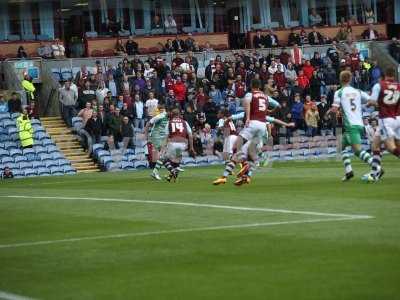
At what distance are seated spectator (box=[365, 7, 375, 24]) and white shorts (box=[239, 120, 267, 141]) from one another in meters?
34.1

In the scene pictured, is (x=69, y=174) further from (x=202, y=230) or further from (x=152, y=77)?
(x=202, y=230)

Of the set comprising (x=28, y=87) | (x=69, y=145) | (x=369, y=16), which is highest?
(x=369, y=16)

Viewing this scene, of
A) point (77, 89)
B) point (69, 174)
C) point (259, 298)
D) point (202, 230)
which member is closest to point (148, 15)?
point (77, 89)

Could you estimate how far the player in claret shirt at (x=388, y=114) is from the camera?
73.2 ft

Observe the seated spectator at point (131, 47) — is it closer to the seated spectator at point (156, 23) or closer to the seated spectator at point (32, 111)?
the seated spectator at point (156, 23)

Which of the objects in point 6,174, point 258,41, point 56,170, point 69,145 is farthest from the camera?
point 258,41

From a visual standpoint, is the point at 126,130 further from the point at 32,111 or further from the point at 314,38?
the point at 314,38

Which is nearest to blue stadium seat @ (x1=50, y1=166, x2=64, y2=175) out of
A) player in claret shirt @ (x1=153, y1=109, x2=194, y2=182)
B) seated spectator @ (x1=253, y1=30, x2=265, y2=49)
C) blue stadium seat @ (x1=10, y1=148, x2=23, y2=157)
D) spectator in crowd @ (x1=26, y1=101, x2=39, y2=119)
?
blue stadium seat @ (x1=10, y1=148, x2=23, y2=157)

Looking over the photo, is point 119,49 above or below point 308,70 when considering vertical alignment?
above

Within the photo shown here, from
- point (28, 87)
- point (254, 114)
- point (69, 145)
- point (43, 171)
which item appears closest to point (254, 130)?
point (254, 114)

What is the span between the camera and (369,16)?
58188 mm

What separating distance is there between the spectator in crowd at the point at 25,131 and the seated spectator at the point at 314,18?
21608 mm

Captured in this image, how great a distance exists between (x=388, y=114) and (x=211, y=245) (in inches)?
394

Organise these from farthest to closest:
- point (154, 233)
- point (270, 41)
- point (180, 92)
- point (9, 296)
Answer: point (270, 41)
point (180, 92)
point (154, 233)
point (9, 296)
